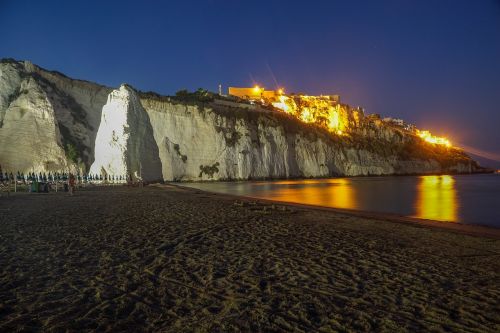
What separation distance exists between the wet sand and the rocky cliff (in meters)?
27.7

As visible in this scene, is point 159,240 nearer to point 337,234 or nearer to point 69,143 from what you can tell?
point 337,234

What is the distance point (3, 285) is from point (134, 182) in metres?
27.9

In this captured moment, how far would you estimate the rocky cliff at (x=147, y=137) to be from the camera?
36062 millimetres

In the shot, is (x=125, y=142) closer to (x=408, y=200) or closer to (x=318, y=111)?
(x=408, y=200)

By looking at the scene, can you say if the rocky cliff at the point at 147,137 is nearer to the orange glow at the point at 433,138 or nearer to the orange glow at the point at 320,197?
the orange glow at the point at 320,197

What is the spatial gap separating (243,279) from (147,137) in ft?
112

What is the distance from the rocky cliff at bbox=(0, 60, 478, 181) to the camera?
118 ft

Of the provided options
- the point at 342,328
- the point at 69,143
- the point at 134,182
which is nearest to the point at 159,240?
the point at 342,328

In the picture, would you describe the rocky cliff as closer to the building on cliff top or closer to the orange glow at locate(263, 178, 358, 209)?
the orange glow at locate(263, 178, 358, 209)

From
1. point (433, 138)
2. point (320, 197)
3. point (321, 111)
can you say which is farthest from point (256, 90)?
point (320, 197)

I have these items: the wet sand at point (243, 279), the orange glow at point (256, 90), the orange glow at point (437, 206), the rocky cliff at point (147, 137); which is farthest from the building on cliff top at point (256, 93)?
the wet sand at point (243, 279)

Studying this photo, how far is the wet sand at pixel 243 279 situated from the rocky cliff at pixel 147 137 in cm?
2770

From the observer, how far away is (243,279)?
5.02m

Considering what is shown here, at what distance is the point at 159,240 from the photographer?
7.75m
